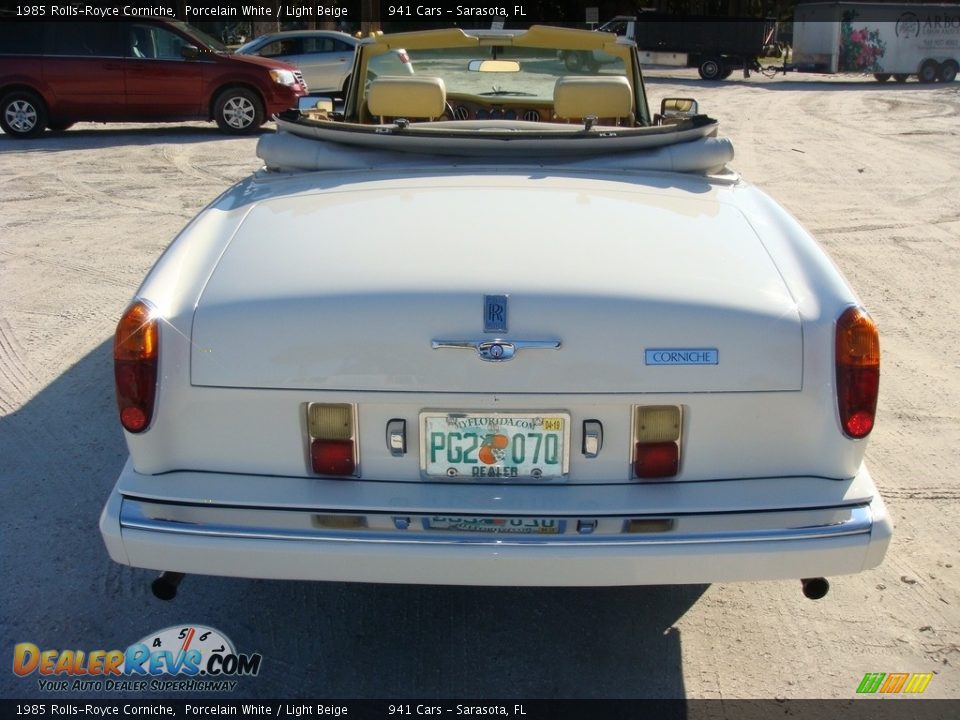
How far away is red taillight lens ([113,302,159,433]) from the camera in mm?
2582

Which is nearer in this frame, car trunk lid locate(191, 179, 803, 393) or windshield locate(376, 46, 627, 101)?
car trunk lid locate(191, 179, 803, 393)

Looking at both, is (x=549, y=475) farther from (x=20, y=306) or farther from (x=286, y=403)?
(x=20, y=306)

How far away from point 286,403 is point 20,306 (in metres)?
4.29

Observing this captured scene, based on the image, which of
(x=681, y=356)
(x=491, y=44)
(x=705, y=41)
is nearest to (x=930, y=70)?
(x=705, y=41)

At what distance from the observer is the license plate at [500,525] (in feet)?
8.14

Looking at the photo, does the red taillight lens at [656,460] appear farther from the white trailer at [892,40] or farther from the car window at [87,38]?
the white trailer at [892,40]

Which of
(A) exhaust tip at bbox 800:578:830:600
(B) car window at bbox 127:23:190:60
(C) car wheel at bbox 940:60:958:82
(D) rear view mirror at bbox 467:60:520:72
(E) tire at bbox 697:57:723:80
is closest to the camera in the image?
(A) exhaust tip at bbox 800:578:830:600

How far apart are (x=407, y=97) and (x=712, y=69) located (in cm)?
2649

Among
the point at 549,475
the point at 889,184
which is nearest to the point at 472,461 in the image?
the point at 549,475

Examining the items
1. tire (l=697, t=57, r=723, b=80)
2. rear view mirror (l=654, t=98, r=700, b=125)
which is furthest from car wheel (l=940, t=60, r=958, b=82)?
rear view mirror (l=654, t=98, r=700, b=125)

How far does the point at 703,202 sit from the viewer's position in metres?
3.33

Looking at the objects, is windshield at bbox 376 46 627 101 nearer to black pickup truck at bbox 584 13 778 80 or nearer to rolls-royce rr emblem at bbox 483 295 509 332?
rolls-royce rr emblem at bbox 483 295 509 332

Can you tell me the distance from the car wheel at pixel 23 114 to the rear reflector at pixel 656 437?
516 inches

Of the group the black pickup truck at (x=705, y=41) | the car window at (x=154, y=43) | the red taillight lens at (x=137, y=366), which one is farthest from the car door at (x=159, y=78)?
the black pickup truck at (x=705, y=41)
